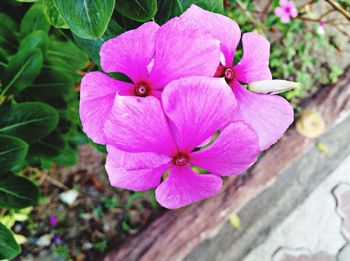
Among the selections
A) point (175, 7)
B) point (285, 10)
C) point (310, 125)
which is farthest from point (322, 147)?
point (175, 7)

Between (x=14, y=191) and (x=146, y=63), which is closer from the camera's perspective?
(x=146, y=63)

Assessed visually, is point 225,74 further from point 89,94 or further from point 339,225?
point 339,225

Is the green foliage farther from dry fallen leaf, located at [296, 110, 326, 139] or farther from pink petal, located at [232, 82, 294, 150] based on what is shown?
dry fallen leaf, located at [296, 110, 326, 139]

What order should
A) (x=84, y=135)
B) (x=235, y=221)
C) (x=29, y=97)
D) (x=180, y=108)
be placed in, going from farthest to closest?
1. (x=235, y=221)
2. (x=84, y=135)
3. (x=29, y=97)
4. (x=180, y=108)

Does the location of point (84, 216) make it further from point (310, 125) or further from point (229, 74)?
point (229, 74)

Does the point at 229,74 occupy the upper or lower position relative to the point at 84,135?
upper

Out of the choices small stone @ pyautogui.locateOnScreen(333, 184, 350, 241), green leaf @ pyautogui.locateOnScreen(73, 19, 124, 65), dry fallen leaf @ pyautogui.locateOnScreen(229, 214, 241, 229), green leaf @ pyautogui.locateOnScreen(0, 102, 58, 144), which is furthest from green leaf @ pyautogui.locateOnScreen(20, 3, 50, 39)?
small stone @ pyautogui.locateOnScreen(333, 184, 350, 241)

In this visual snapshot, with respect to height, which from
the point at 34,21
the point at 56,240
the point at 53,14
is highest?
the point at 53,14
